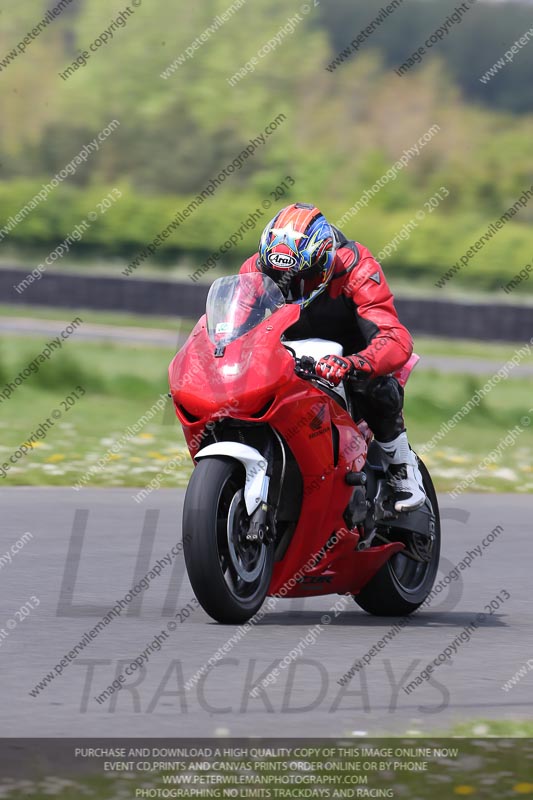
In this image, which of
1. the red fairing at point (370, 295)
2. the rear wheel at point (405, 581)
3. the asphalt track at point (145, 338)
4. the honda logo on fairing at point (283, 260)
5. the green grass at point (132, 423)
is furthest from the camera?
the asphalt track at point (145, 338)

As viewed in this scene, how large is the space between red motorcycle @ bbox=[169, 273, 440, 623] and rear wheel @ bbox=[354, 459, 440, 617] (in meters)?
0.25

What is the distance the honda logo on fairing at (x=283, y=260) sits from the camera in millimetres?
6977

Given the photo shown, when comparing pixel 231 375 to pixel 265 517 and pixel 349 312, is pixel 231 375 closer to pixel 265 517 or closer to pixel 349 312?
pixel 265 517

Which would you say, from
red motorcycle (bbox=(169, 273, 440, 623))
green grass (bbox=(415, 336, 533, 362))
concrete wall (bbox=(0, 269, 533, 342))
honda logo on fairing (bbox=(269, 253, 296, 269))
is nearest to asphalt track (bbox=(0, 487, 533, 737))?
red motorcycle (bbox=(169, 273, 440, 623))

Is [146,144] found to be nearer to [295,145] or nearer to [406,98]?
[295,145]

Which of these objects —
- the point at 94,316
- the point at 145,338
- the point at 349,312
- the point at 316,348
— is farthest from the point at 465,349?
the point at 316,348

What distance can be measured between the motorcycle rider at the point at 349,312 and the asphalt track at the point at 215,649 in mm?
819

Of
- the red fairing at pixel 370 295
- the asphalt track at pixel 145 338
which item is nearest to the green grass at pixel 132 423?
the asphalt track at pixel 145 338

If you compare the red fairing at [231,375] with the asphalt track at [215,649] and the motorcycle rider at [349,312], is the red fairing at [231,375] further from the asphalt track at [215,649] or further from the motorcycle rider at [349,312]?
the asphalt track at [215,649]

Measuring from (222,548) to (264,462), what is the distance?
1.20 feet

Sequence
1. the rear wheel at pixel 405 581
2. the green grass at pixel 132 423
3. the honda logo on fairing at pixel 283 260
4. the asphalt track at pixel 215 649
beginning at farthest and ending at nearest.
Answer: the green grass at pixel 132 423, the rear wheel at pixel 405 581, the honda logo on fairing at pixel 283 260, the asphalt track at pixel 215 649

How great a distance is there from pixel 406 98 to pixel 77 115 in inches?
422

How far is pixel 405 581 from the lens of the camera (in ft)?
25.9

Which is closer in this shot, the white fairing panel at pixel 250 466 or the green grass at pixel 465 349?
the white fairing panel at pixel 250 466
